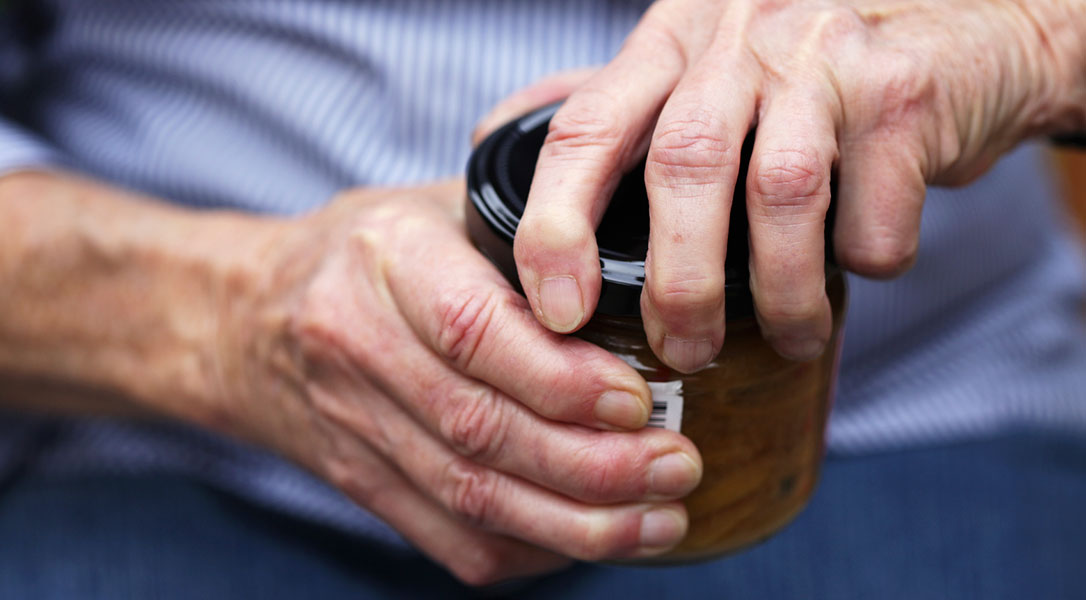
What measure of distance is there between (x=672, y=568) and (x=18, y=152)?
26.8 inches

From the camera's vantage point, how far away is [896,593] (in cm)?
81

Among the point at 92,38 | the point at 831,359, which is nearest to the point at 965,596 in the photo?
the point at 831,359

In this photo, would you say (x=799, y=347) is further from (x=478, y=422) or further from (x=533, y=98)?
(x=533, y=98)

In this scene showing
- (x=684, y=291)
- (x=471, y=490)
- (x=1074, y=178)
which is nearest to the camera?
(x=684, y=291)

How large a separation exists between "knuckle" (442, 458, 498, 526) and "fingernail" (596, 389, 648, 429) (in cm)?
10

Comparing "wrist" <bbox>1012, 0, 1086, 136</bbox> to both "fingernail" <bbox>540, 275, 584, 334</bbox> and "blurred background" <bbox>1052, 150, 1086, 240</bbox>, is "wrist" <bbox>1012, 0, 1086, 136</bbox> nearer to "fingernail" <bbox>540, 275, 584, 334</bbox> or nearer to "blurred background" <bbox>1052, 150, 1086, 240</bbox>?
"fingernail" <bbox>540, 275, 584, 334</bbox>

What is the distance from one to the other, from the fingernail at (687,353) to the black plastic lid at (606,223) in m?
0.02

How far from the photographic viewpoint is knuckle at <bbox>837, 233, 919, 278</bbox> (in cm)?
54

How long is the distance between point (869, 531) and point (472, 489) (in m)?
0.44

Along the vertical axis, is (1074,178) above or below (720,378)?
below

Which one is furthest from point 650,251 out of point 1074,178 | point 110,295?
point 1074,178

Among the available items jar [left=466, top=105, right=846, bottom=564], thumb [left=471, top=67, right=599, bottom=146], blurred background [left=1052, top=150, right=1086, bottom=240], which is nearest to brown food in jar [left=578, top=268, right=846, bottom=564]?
jar [left=466, top=105, right=846, bottom=564]

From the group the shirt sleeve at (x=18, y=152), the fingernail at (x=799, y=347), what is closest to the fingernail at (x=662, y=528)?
the fingernail at (x=799, y=347)

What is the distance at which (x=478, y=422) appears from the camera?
0.55 m
